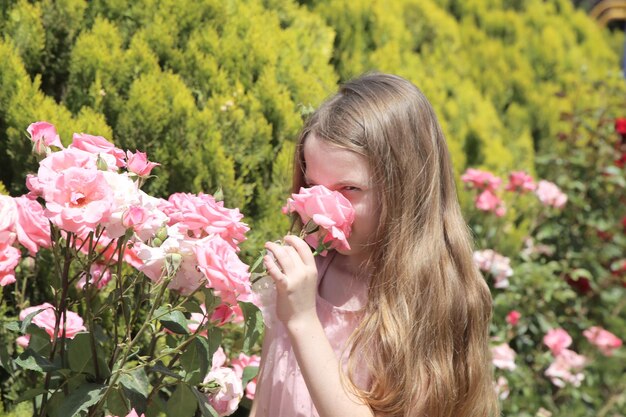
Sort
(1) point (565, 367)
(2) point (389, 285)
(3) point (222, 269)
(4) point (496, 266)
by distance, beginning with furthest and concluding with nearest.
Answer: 1. (1) point (565, 367)
2. (4) point (496, 266)
3. (2) point (389, 285)
4. (3) point (222, 269)

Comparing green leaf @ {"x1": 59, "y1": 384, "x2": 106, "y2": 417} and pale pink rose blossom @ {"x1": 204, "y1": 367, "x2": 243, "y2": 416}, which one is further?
pale pink rose blossom @ {"x1": 204, "y1": 367, "x2": 243, "y2": 416}

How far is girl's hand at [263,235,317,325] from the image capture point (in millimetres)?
1635

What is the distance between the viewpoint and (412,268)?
76.7 inches

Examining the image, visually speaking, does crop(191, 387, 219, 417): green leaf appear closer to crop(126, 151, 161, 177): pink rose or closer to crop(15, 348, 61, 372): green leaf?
crop(15, 348, 61, 372): green leaf

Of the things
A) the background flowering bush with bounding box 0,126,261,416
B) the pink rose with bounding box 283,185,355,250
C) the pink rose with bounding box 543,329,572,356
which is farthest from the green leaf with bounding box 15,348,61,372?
the pink rose with bounding box 543,329,572,356

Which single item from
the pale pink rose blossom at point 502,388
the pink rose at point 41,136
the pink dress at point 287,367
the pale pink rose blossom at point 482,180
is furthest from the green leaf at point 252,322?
the pale pink rose blossom at point 482,180

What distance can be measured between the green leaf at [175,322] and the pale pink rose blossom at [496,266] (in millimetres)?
1899

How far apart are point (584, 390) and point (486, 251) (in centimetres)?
86

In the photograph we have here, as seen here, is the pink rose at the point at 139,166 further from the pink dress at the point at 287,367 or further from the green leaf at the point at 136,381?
the pink dress at the point at 287,367

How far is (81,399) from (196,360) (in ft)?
0.72

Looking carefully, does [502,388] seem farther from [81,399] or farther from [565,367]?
[81,399]

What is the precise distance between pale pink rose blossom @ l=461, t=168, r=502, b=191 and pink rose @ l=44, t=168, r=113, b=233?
2.19 meters

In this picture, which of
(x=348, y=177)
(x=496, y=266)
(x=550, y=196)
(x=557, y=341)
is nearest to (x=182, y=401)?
(x=348, y=177)

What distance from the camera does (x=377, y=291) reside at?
6.39 ft
